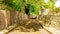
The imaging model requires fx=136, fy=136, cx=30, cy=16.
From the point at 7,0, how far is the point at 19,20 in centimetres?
98

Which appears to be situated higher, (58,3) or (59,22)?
(58,3)

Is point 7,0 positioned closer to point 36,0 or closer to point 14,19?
point 14,19

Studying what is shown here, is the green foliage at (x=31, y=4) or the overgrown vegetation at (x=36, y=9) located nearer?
the overgrown vegetation at (x=36, y=9)

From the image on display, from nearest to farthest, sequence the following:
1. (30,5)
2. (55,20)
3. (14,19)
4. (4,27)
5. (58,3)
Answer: (4,27) → (14,19) → (55,20) → (30,5) → (58,3)

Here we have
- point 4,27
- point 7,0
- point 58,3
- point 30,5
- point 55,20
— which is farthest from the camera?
point 58,3

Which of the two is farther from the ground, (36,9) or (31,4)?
(31,4)

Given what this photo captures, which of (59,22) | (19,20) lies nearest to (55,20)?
(59,22)

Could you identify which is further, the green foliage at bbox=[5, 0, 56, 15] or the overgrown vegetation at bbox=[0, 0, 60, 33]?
the green foliage at bbox=[5, 0, 56, 15]

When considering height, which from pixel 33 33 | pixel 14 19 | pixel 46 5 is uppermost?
pixel 46 5

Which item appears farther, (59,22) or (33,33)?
(59,22)

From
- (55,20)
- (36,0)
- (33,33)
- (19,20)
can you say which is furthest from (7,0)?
(33,33)

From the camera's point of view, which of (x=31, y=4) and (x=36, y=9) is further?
(x=36, y=9)

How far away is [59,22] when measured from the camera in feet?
14.8

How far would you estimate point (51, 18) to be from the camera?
16.0 feet
